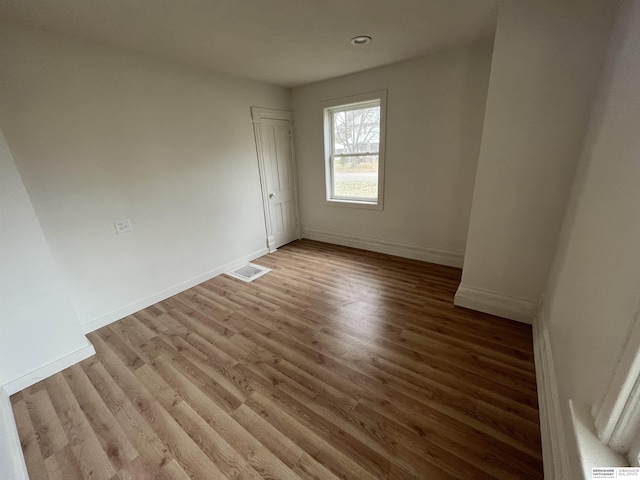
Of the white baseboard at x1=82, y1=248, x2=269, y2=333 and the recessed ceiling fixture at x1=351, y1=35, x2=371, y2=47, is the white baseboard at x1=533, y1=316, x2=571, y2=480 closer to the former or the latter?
the recessed ceiling fixture at x1=351, y1=35, x2=371, y2=47

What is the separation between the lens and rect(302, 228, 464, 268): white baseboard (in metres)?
3.36

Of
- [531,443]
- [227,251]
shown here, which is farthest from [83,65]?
[531,443]

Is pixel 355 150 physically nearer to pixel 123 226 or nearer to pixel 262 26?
pixel 262 26

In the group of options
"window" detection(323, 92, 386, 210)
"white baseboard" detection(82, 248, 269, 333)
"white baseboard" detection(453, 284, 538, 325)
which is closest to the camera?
"white baseboard" detection(453, 284, 538, 325)

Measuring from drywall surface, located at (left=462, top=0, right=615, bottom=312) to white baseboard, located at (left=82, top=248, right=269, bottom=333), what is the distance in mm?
2985

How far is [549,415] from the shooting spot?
50.9 inches

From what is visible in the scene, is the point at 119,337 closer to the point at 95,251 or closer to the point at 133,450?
the point at 95,251

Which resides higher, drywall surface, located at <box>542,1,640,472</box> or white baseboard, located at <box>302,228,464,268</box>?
drywall surface, located at <box>542,1,640,472</box>

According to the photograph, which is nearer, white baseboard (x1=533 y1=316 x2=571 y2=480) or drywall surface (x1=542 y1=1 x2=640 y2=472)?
drywall surface (x1=542 y1=1 x2=640 y2=472)

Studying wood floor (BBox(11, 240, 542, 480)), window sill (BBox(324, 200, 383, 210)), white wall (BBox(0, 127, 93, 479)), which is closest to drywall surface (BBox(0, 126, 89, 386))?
white wall (BBox(0, 127, 93, 479))

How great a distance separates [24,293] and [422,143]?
13.1 feet

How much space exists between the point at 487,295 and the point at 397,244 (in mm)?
1500

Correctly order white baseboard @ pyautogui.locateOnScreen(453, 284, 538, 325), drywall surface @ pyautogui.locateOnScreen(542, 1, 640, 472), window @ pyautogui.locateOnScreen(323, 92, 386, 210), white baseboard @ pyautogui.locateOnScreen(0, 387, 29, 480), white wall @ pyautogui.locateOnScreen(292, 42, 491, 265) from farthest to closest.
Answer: window @ pyautogui.locateOnScreen(323, 92, 386, 210)
white wall @ pyautogui.locateOnScreen(292, 42, 491, 265)
white baseboard @ pyautogui.locateOnScreen(453, 284, 538, 325)
white baseboard @ pyautogui.locateOnScreen(0, 387, 29, 480)
drywall surface @ pyautogui.locateOnScreen(542, 1, 640, 472)

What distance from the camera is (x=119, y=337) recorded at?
2320 mm
